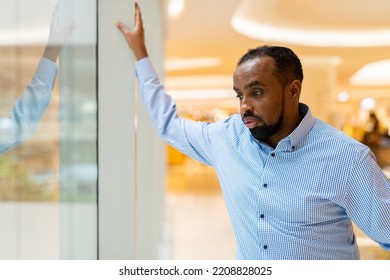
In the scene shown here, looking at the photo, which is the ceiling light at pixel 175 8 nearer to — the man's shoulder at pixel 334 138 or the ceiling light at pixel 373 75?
the man's shoulder at pixel 334 138

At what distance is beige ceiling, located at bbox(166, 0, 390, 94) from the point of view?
5137 millimetres

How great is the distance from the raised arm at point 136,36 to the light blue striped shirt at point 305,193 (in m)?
0.47

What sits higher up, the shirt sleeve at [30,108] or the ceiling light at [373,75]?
the ceiling light at [373,75]

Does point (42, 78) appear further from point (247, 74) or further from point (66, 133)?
point (247, 74)

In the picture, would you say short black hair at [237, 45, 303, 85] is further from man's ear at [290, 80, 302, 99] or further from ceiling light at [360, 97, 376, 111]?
ceiling light at [360, 97, 376, 111]

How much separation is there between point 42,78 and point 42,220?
1.39 ft

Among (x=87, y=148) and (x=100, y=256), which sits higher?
(x=87, y=148)

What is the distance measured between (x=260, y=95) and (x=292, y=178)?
271 mm

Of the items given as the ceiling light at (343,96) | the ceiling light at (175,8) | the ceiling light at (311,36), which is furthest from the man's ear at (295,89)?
the ceiling light at (343,96)

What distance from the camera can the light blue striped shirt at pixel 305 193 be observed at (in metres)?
1.26

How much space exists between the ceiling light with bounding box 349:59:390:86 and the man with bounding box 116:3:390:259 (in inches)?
305

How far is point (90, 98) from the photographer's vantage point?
1642 mm

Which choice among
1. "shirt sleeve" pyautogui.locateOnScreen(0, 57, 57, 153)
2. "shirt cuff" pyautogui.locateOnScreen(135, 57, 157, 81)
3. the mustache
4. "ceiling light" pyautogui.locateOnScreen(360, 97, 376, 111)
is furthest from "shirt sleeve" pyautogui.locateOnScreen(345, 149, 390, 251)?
"ceiling light" pyautogui.locateOnScreen(360, 97, 376, 111)
